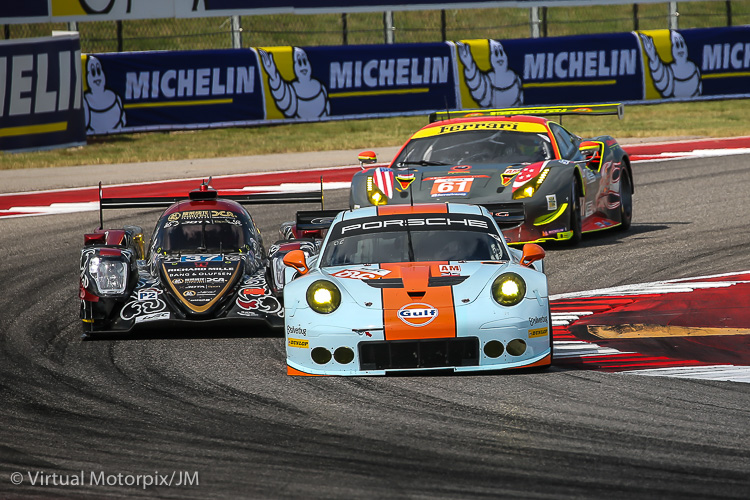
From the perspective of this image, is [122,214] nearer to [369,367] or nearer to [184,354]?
[184,354]

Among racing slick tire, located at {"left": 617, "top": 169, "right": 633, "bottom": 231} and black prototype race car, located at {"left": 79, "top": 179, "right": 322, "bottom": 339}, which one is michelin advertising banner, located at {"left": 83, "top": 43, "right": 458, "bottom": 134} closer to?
racing slick tire, located at {"left": 617, "top": 169, "right": 633, "bottom": 231}

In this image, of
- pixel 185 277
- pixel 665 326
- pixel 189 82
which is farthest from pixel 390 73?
pixel 665 326

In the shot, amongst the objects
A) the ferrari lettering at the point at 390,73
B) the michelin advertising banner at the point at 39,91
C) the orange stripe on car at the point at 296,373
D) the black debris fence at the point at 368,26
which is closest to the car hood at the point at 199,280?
the orange stripe on car at the point at 296,373

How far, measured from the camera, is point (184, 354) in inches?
349

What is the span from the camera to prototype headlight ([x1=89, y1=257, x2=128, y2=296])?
378 inches

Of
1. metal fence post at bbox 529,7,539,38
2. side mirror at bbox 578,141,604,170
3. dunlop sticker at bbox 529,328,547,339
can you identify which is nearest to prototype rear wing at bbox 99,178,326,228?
dunlop sticker at bbox 529,328,547,339

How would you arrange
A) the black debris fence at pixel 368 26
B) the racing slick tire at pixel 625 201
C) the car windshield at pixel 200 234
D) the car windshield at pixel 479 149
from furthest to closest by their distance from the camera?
the black debris fence at pixel 368 26, the racing slick tire at pixel 625 201, the car windshield at pixel 479 149, the car windshield at pixel 200 234

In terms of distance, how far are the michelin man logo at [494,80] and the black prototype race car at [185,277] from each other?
55.7 ft

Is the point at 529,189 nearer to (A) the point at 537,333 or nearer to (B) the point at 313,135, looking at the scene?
(A) the point at 537,333

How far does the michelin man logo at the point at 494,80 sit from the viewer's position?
27.1 metres

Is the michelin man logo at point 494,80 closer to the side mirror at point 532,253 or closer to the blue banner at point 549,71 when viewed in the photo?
the blue banner at point 549,71

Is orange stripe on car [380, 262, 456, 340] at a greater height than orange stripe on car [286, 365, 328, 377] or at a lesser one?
greater

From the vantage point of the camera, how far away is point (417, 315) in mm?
7668

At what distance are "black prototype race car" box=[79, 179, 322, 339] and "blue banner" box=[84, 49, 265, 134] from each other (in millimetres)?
13685
